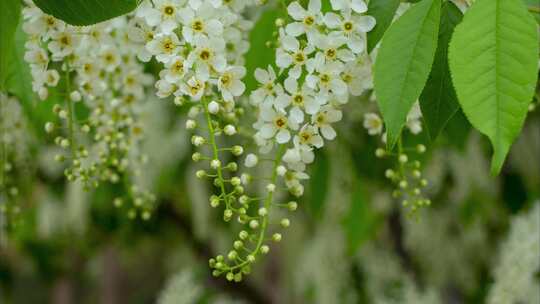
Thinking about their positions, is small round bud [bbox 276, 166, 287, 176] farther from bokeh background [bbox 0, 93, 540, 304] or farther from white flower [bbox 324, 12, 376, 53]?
bokeh background [bbox 0, 93, 540, 304]

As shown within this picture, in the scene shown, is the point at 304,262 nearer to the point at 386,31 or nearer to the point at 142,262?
the point at 386,31

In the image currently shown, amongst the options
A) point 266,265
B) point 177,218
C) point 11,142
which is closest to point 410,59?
point 11,142

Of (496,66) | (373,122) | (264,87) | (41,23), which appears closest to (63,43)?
(41,23)

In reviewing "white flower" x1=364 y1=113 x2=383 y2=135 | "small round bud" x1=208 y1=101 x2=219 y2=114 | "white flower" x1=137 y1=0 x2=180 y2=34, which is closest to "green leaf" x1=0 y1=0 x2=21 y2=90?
"white flower" x1=137 y1=0 x2=180 y2=34

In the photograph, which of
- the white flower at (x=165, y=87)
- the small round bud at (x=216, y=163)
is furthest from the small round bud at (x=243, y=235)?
the white flower at (x=165, y=87)

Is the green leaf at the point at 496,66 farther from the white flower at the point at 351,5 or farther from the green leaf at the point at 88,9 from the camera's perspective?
the green leaf at the point at 88,9

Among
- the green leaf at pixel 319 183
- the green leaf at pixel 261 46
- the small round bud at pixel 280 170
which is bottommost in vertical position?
the green leaf at pixel 319 183

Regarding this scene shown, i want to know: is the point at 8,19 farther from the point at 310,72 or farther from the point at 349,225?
the point at 349,225
